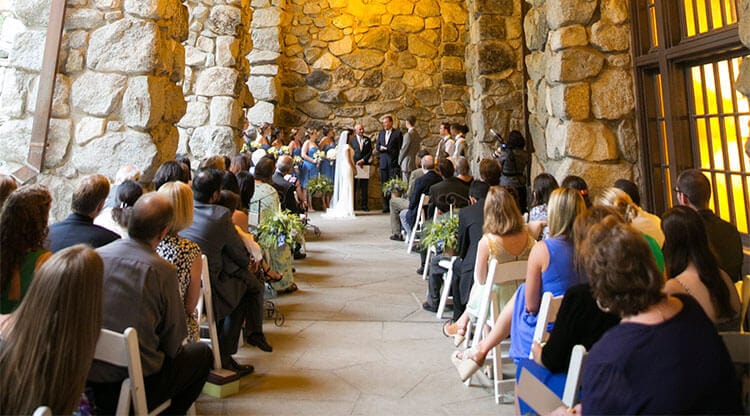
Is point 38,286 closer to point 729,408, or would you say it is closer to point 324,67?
point 729,408

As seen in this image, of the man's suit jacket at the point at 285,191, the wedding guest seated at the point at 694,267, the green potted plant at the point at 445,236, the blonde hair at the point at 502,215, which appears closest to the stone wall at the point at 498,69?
the man's suit jacket at the point at 285,191

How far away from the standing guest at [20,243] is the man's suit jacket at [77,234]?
0.35m

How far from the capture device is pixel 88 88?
324 centimetres

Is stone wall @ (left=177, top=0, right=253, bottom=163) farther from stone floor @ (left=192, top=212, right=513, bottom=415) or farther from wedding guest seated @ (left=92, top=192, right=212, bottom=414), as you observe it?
wedding guest seated @ (left=92, top=192, right=212, bottom=414)

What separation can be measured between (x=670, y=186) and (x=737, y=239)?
1562 mm

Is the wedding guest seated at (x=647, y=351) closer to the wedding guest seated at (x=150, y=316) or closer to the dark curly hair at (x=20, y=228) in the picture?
the wedding guest seated at (x=150, y=316)

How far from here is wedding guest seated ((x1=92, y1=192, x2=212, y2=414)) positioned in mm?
1737

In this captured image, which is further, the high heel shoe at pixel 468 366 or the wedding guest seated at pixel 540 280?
the high heel shoe at pixel 468 366

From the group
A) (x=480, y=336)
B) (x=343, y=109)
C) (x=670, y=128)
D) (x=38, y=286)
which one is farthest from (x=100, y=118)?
(x=343, y=109)

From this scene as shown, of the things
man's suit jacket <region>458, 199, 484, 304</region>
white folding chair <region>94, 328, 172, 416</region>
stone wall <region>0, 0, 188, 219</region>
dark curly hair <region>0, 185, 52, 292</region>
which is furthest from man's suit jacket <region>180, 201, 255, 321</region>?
man's suit jacket <region>458, 199, 484, 304</region>

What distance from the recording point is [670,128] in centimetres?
372

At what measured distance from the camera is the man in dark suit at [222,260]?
2.81 meters

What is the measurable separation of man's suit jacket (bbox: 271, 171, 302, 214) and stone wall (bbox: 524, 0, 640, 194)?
3.06 m

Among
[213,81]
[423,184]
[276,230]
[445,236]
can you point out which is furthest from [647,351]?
[213,81]
